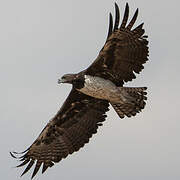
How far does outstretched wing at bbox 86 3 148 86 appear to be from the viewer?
18.1 m

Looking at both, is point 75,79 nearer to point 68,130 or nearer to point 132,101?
point 132,101

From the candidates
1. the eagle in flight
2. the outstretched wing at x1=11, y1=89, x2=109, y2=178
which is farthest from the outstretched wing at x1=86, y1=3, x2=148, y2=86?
the outstretched wing at x1=11, y1=89, x2=109, y2=178

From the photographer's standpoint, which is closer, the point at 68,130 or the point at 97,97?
the point at 97,97

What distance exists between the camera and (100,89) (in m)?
18.4

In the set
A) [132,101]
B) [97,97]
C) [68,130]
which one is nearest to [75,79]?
[97,97]

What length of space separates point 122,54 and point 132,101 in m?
1.26

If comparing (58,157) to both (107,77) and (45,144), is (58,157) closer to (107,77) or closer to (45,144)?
(45,144)

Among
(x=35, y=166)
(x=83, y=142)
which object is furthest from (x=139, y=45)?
(x=35, y=166)

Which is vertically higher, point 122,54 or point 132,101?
point 122,54

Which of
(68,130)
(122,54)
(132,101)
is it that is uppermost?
(122,54)

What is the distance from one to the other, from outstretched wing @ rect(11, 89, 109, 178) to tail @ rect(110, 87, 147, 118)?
0.61 metres

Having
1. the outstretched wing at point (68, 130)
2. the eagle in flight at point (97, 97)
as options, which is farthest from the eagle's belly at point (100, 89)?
the outstretched wing at point (68, 130)

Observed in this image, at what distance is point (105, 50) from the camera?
18422mm

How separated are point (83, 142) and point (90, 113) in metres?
0.80
